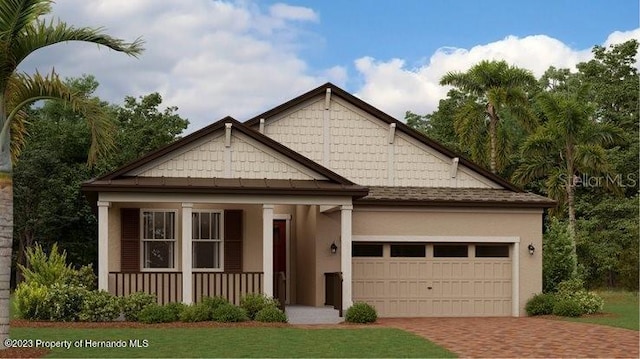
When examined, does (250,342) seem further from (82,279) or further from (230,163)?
(82,279)

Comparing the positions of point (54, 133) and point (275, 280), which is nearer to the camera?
point (275, 280)

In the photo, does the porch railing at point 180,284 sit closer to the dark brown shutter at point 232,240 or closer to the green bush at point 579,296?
the dark brown shutter at point 232,240

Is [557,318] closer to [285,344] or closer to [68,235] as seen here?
[285,344]

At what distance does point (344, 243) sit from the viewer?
22344 millimetres

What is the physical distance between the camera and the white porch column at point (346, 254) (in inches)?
874

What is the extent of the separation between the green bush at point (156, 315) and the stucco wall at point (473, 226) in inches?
233

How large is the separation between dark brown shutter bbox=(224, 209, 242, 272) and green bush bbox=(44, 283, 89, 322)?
396 centimetres

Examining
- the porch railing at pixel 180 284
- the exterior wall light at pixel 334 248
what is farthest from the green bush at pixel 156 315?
the exterior wall light at pixel 334 248

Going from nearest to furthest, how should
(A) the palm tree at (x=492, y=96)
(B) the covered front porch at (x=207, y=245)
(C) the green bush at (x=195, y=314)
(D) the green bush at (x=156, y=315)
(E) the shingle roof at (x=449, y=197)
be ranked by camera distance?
(D) the green bush at (x=156, y=315)
(C) the green bush at (x=195, y=314)
(B) the covered front porch at (x=207, y=245)
(E) the shingle roof at (x=449, y=197)
(A) the palm tree at (x=492, y=96)

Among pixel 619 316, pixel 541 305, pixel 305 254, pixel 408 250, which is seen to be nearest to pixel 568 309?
pixel 541 305

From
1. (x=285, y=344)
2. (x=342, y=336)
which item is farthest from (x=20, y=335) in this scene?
(x=342, y=336)

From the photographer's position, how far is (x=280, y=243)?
25.9 meters

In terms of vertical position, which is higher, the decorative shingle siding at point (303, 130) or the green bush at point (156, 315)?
the decorative shingle siding at point (303, 130)

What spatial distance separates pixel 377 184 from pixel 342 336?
818 cm
